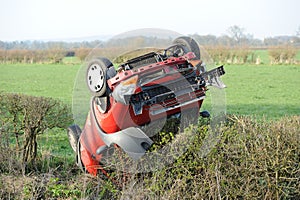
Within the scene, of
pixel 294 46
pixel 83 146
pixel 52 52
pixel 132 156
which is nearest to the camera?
pixel 132 156

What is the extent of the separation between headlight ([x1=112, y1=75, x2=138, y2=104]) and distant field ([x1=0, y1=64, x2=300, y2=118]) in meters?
9.11

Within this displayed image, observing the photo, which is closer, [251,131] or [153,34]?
[251,131]

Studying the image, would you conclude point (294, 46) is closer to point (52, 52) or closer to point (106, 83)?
point (52, 52)

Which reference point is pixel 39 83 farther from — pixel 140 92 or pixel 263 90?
pixel 140 92

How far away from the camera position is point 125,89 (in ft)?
15.3

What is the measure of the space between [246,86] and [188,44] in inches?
830

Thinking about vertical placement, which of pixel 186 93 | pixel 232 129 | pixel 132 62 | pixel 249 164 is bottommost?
pixel 249 164

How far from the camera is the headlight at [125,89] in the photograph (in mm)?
4629

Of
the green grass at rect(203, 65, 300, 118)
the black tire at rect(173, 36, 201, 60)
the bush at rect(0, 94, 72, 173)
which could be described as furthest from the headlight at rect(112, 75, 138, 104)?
the green grass at rect(203, 65, 300, 118)

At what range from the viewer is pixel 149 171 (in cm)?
485

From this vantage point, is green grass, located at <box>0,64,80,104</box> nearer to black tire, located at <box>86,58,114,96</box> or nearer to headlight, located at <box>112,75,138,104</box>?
black tire, located at <box>86,58,114,96</box>

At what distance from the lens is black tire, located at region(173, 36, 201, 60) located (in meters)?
5.44

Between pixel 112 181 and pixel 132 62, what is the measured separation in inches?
56.2

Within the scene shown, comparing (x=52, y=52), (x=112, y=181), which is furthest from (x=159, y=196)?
(x=52, y=52)
